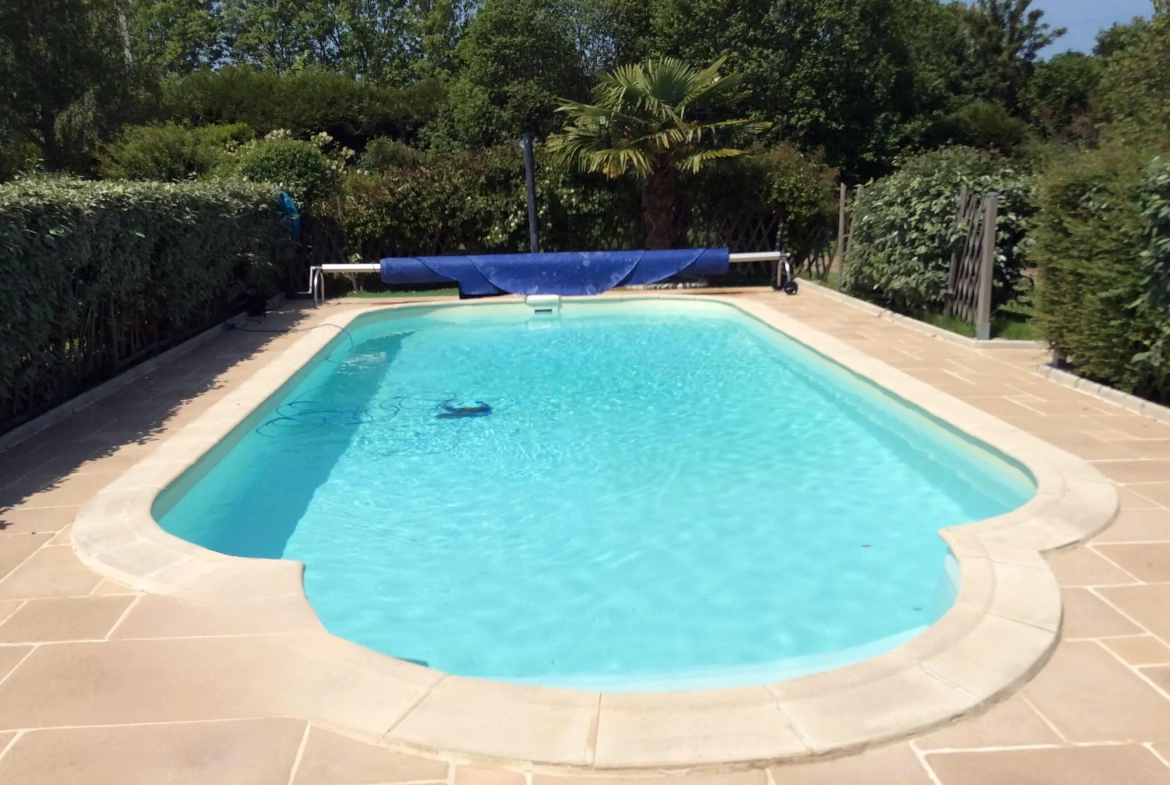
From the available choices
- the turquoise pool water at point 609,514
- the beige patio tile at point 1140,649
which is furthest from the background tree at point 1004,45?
the beige patio tile at point 1140,649

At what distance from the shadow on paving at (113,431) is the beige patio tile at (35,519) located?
0.02 m

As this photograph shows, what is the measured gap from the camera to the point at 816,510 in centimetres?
590

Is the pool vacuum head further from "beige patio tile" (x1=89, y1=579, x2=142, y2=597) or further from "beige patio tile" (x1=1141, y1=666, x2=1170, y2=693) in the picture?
"beige patio tile" (x1=1141, y1=666, x2=1170, y2=693)

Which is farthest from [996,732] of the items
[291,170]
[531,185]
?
[291,170]

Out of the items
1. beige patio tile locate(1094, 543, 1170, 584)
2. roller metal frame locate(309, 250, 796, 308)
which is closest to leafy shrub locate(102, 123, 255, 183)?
roller metal frame locate(309, 250, 796, 308)

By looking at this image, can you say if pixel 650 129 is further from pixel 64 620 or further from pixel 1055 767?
pixel 1055 767

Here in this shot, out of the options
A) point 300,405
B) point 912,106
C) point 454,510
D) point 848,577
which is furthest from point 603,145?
point 912,106

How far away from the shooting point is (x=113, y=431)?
6723 mm

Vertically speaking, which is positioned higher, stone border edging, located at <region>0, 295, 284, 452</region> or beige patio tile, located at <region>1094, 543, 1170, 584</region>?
stone border edging, located at <region>0, 295, 284, 452</region>

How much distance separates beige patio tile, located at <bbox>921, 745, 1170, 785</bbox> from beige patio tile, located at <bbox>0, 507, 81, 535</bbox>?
181 inches

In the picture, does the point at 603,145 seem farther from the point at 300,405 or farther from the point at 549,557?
the point at 549,557

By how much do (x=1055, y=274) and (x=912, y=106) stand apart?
2244 cm

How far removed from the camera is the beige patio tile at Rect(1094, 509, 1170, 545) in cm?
439

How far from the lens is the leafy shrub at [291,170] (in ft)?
49.8
